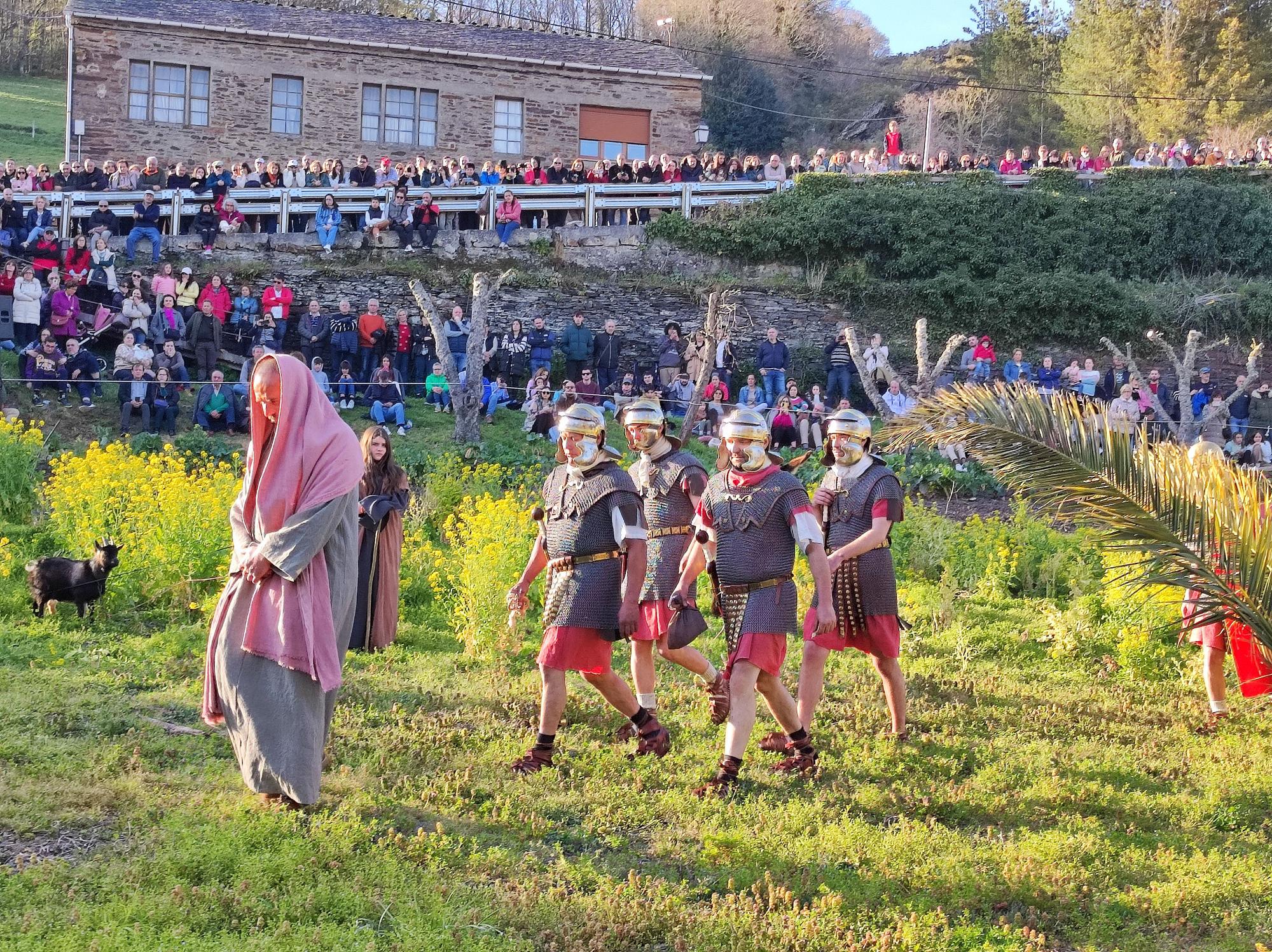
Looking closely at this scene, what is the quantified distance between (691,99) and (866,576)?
30.1 metres

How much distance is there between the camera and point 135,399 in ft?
59.8

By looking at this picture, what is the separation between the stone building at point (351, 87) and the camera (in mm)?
32281

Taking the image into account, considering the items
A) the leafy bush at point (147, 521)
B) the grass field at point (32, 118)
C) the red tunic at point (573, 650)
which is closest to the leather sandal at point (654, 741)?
the red tunic at point (573, 650)

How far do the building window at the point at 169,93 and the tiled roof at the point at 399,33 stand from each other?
103 centimetres

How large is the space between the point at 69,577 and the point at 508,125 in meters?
27.0

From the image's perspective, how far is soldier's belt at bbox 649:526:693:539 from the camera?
8.58 meters

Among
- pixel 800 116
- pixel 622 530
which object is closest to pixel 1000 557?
pixel 622 530

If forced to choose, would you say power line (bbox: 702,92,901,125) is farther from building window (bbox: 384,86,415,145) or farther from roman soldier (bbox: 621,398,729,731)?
roman soldier (bbox: 621,398,729,731)

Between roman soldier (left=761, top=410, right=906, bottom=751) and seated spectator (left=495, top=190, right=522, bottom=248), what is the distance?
19.9 m

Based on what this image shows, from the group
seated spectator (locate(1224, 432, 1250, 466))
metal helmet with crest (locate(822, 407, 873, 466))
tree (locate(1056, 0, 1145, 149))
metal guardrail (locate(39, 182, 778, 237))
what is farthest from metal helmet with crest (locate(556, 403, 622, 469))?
tree (locate(1056, 0, 1145, 149))

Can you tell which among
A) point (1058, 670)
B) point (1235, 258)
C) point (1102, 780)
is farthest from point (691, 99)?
point (1102, 780)

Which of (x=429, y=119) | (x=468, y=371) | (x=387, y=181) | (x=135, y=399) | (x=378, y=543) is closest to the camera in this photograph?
(x=378, y=543)

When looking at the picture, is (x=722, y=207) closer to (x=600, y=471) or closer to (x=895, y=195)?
(x=895, y=195)

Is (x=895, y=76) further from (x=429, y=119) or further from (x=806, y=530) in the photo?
(x=806, y=530)
